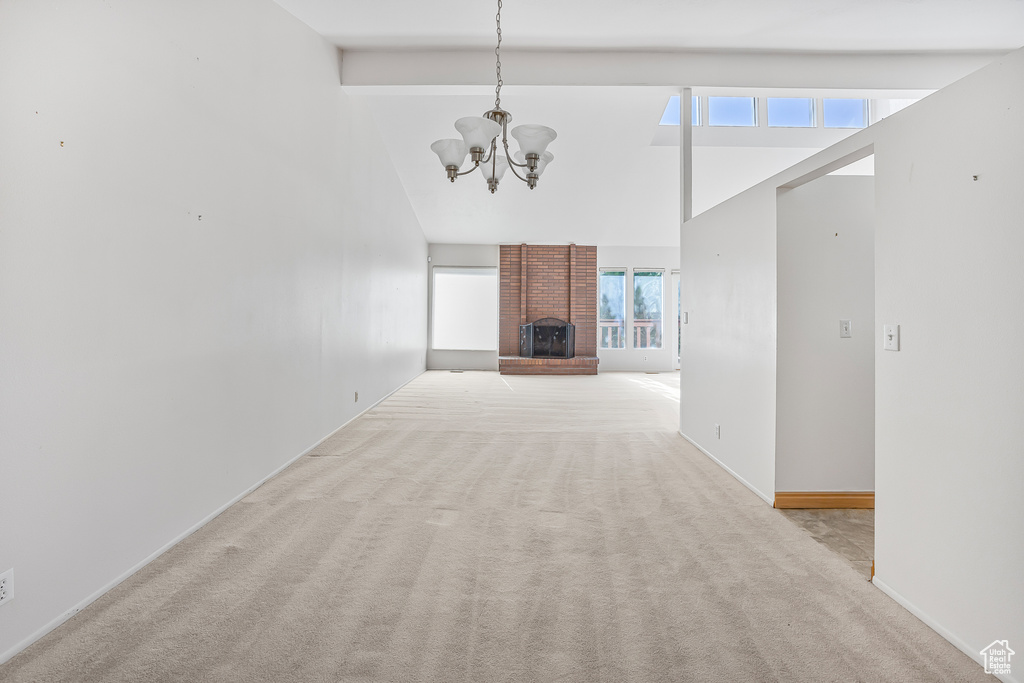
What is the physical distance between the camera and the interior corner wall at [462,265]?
31.8ft

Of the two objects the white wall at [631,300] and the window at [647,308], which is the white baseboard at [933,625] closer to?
the white wall at [631,300]

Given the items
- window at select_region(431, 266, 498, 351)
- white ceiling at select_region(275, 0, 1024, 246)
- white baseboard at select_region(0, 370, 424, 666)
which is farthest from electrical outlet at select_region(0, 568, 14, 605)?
window at select_region(431, 266, 498, 351)

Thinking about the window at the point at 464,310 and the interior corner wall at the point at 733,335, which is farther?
the window at the point at 464,310

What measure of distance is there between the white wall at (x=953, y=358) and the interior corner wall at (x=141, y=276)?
9.20ft

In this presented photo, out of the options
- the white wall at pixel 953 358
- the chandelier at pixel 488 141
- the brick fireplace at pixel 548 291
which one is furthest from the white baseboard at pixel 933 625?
the brick fireplace at pixel 548 291

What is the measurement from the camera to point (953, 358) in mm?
1531

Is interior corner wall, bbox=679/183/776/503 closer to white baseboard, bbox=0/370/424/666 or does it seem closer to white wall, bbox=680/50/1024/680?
white wall, bbox=680/50/1024/680

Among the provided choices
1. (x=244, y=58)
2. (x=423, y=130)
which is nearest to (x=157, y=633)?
(x=244, y=58)

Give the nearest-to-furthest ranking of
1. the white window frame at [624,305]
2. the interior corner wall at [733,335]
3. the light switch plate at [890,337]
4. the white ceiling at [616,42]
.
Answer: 1. the light switch plate at [890,337]
2. the interior corner wall at [733,335]
3. the white ceiling at [616,42]
4. the white window frame at [624,305]

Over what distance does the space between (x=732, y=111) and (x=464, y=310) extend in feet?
18.9

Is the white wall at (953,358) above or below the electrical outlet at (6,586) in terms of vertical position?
above

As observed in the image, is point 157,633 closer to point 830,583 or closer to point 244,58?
point 830,583

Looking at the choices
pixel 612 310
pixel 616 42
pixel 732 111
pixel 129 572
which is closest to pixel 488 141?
pixel 616 42

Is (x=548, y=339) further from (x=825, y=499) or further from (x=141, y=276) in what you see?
(x=141, y=276)
